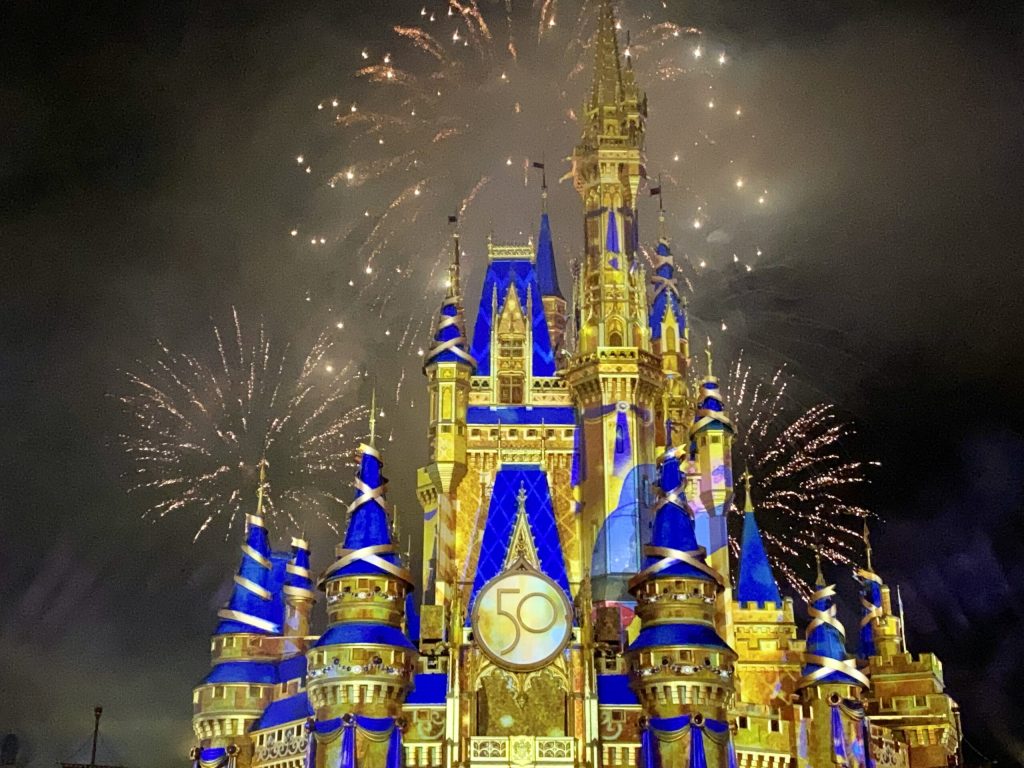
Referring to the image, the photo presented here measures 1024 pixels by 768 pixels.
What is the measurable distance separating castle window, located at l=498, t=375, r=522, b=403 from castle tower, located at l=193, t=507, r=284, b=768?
36.9 feet

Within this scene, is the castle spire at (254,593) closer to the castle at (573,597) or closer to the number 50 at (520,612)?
the castle at (573,597)

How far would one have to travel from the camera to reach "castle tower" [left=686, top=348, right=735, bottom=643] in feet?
154

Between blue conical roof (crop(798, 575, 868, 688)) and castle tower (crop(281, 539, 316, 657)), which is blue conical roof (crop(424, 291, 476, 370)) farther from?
blue conical roof (crop(798, 575, 868, 688))

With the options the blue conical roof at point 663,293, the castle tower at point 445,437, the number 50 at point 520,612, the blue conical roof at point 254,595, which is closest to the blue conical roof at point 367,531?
the number 50 at point 520,612

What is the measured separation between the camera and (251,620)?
140ft

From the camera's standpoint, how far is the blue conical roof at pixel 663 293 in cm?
5262

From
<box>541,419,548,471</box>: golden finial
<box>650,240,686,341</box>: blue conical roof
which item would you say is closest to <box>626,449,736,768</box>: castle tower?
<box>541,419,548,471</box>: golden finial

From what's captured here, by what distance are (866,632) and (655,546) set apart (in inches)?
600

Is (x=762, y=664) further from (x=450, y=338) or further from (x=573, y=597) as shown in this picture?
(x=450, y=338)

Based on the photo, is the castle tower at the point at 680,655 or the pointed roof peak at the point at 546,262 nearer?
the castle tower at the point at 680,655

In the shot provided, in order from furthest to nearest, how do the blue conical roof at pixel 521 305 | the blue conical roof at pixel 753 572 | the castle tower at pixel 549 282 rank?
the castle tower at pixel 549 282
the blue conical roof at pixel 521 305
the blue conical roof at pixel 753 572

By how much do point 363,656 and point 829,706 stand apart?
1560 centimetres

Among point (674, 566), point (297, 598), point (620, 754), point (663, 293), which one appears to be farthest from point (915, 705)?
point (297, 598)

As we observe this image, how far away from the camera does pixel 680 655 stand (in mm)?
37188
